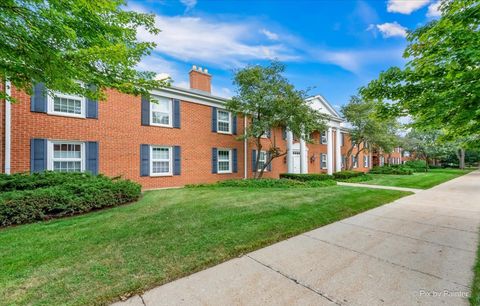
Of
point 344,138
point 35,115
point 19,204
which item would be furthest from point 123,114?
point 344,138

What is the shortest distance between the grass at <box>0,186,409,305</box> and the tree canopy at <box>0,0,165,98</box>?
2646 millimetres

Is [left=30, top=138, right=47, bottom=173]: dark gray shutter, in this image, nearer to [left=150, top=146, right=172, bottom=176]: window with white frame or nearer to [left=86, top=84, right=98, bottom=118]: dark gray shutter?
[left=86, top=84, right=98, bottom=118]: dark gray shutter

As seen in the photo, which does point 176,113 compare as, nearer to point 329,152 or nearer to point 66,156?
point 66,156

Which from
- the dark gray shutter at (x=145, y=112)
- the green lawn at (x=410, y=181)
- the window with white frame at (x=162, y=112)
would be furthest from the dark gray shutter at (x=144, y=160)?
the green lawn at (x=410, y=181)

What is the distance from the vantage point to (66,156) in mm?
8445

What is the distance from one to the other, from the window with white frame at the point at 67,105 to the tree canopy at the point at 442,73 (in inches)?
390

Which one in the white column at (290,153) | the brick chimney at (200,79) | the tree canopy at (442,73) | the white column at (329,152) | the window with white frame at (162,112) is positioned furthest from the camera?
the white column at (329,152)

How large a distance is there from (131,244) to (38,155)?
22.9ft

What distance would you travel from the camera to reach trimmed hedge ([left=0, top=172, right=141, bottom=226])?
487 cm

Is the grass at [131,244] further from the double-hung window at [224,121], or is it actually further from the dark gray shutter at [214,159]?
the double-hung window at [224,121]

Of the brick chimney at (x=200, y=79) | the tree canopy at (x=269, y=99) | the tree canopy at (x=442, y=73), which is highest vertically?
the brick chimney at (x=200, y=79)

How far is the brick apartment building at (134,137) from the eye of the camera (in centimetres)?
759

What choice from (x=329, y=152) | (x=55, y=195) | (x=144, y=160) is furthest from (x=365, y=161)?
(x=55, y=195)

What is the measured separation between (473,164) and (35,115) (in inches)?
2225
